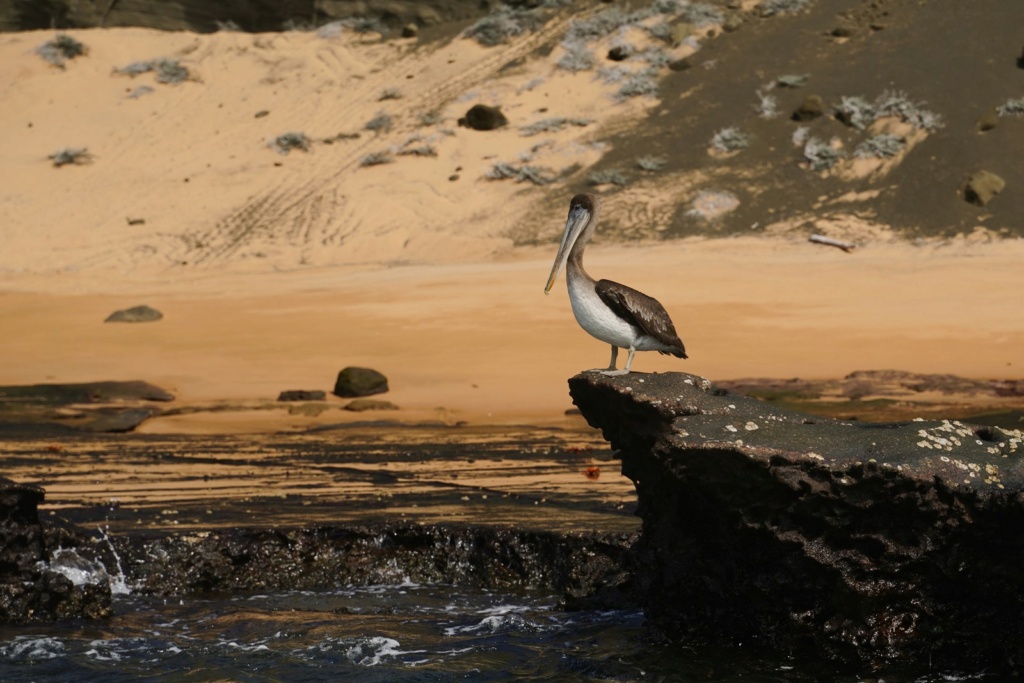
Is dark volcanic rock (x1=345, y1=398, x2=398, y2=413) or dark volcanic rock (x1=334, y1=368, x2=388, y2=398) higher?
dark volcanic rock (x1=334, y1=368, x2=388, y2=398)

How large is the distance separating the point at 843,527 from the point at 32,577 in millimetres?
4204

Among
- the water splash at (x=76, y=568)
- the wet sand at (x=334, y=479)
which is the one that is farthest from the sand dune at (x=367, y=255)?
the water splash at (x=76, y=568)

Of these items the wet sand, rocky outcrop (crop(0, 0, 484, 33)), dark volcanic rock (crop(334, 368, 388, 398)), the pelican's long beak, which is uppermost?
rocky outcrop (crop(0, 0, 484, 33))

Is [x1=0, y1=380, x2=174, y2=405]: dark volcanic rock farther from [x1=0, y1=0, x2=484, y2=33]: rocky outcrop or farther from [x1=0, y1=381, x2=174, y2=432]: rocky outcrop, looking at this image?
[x1=0, y1=0, x2=484, y2=33]: rocky outcrop

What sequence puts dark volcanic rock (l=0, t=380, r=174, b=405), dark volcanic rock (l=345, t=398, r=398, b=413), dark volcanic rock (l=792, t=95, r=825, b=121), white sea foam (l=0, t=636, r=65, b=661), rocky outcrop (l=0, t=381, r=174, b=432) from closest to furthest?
1. white sea foam (l=0, t=636, r=65, b=661)
2. rocky outcrop (l=0, t=381, r=174, b=432)
3. dark volcanic rock (l=345, t=398, r=398, b=413)
4. dark volcanic rock (l=0, t=380, r=174, b=405)
5. dark volcanic rock (l=792, t=95, r=825, b=121)

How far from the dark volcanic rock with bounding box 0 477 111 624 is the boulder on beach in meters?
16.2

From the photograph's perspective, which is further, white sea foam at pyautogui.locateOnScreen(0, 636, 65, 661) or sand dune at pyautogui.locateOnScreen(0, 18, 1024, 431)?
sand dune at pyautogui.locateOnScreen(0, 18, 1024, 431)

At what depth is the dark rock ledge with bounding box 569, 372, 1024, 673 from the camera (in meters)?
5.82

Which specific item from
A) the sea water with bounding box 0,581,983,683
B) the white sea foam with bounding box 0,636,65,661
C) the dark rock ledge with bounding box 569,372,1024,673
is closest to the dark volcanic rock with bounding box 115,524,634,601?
the sea water with bounding box 0,581,983,683

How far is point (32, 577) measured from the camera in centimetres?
746

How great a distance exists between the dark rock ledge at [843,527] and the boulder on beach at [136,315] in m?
18.3

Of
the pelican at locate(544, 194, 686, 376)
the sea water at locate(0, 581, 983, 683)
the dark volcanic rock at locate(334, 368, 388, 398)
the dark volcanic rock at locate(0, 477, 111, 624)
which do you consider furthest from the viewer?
the dark volcanic rock at locate(334, 368, 388, 398)

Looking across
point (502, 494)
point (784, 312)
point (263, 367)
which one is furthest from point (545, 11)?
point (502, 494)

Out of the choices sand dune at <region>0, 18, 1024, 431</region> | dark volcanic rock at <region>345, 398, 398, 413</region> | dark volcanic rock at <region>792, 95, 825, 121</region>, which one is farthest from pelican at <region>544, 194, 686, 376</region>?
dark volcanic rock at <region>792, 95, 825, 121</region>
